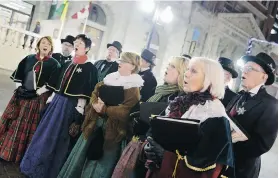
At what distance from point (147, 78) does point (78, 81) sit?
171 centimetres

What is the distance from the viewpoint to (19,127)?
4355 mm

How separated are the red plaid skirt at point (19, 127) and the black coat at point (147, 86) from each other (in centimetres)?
163

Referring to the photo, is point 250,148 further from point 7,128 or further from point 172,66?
point 7,128

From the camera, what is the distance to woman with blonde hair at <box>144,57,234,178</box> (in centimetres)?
209

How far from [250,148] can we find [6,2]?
1375cm

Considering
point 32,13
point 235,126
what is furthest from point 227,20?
point 235,126

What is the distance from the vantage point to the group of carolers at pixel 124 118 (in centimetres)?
227

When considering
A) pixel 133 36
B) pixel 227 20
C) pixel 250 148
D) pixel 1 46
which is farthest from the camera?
pixel 227 20

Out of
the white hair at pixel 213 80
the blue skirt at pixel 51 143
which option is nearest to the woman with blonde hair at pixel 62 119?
the blue skirt at pixel 51 143

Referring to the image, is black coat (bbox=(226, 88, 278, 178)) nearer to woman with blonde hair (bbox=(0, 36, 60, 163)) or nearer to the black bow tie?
the black bow tie

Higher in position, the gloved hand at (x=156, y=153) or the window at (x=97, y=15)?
the window at (x=97, y=15)

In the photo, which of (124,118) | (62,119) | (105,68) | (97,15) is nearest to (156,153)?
(124,118)

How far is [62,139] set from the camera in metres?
4.05

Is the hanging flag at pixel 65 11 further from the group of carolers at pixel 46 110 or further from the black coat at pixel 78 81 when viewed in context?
the black coat at pixel 78 81
